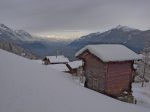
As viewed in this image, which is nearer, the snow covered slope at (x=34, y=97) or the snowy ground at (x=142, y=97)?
the snow covered slope at (x=34, y=97)

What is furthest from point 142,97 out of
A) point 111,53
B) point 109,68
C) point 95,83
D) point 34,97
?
point 34,97

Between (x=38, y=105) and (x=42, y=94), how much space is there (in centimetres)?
150

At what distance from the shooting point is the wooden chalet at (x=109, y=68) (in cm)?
2333

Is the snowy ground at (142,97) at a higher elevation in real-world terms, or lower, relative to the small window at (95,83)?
lower

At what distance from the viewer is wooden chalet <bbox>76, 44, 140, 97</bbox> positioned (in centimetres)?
2333

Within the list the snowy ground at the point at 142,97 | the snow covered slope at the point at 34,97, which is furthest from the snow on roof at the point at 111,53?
the snow covered slope at the point at 34,97

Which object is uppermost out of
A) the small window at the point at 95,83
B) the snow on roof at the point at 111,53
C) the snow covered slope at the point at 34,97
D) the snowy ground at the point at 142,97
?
the snow on roof at the point at 111,53

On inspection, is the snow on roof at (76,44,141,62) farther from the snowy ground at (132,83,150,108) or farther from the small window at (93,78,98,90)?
the snowy ground at (132,83,150,108)

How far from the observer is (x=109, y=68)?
23.4m

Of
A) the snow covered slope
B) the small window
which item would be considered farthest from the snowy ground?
the snow covered slope

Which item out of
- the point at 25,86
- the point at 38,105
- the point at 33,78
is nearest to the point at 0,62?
the point at 33,78

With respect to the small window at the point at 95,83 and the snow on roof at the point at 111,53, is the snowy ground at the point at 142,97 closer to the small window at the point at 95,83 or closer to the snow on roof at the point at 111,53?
the small window at the point at 95,83

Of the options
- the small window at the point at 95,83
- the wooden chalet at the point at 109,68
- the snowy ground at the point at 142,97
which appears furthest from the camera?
the snowy ground at the point at 142,97

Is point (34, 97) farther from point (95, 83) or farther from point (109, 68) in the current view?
point (95, 83)
